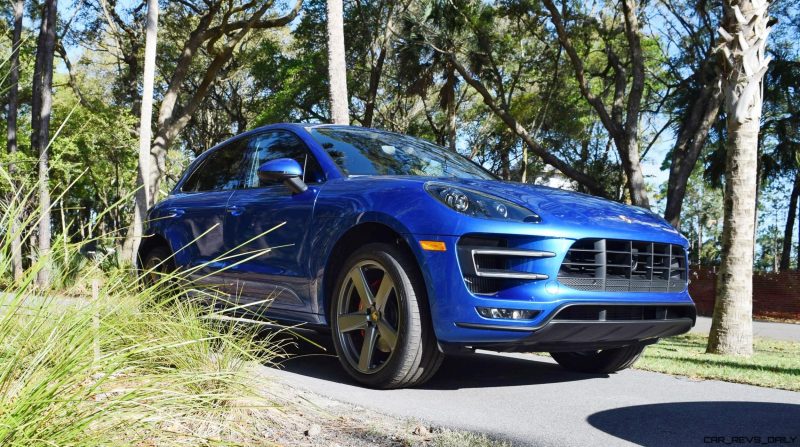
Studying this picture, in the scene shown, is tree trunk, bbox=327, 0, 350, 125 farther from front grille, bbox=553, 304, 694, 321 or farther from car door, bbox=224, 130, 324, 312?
front grille, bbox=553, 304, 694, 321

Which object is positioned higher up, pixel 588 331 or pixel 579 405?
pixel 588 331

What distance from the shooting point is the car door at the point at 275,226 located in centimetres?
532

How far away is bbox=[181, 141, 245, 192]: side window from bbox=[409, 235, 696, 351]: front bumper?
251 centimetres

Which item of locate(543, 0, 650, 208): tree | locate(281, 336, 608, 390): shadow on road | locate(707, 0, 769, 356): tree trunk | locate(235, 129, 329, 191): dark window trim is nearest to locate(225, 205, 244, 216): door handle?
locate(235, 129, 329, 191): dark window trim

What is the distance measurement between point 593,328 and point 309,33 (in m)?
24.3

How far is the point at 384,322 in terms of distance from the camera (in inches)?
184

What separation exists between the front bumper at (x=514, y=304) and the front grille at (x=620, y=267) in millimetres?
64

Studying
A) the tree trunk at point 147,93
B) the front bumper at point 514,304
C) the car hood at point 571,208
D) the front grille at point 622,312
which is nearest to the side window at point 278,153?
the car hood at point 571,208

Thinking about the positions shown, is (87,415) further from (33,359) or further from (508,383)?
(508,383)

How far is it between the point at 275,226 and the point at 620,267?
223cm

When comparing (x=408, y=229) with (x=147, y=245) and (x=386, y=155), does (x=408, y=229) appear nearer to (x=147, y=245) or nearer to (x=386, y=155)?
(x=386, y=155)

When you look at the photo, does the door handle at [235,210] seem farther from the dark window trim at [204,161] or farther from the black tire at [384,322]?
the black tire at [384,322]

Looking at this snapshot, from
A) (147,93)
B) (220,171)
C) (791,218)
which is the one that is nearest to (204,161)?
(220,171)

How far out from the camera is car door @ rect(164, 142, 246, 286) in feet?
20.3
